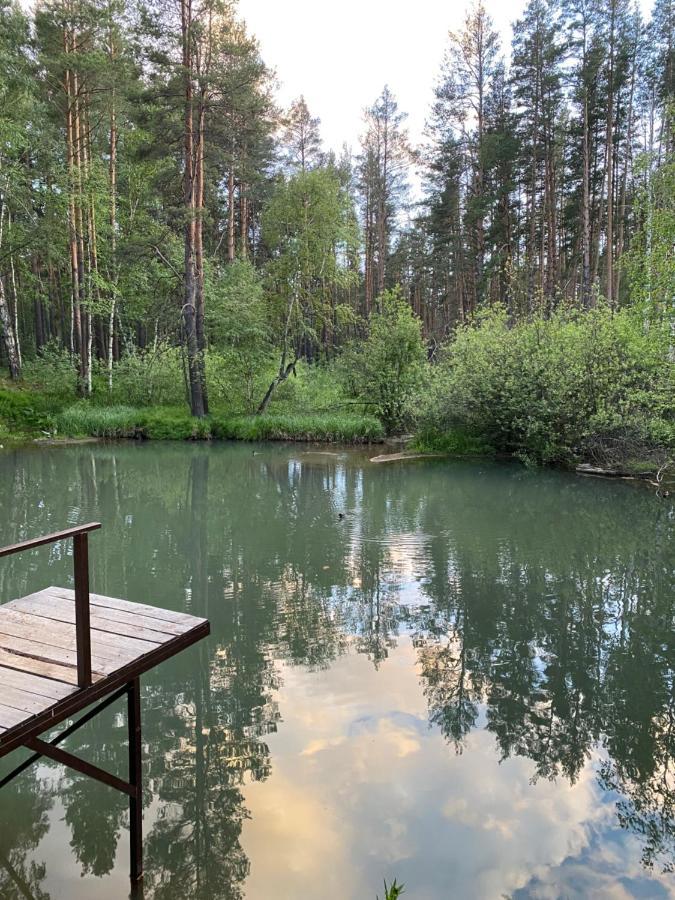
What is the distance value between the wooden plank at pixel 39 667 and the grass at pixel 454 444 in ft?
54.5

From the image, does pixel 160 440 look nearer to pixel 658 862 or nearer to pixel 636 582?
pixel 636 582

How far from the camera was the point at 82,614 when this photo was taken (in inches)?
100

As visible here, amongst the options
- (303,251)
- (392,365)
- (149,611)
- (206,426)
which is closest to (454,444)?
(392,365)

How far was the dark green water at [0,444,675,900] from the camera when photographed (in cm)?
304

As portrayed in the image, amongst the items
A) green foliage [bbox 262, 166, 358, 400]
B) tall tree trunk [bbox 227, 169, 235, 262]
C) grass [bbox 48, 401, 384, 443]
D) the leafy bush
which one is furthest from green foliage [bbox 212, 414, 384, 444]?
tall tree trunk [bbox 227, 169, 235, 262]

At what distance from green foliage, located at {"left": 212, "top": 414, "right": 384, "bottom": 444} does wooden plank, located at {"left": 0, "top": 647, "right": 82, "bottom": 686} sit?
1850 centimetres

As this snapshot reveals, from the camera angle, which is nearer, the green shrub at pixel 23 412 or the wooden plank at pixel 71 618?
the wooden plank at pixel 71 618

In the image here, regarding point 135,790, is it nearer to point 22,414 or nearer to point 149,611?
point 149,611

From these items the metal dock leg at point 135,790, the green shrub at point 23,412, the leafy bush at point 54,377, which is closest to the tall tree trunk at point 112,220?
the leafy bush at point 54,377

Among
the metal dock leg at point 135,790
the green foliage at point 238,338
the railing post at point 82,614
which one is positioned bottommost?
the metal dock leg at point 135,790

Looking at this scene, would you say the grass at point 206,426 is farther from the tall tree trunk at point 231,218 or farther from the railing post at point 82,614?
the railing post at point 82,614

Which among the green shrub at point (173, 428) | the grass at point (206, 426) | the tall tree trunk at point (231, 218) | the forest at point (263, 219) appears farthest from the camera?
the tall tree trunk at point (231, 218)

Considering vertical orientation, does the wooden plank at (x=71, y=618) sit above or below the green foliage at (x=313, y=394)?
below

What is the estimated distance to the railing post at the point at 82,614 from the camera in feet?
8.04
